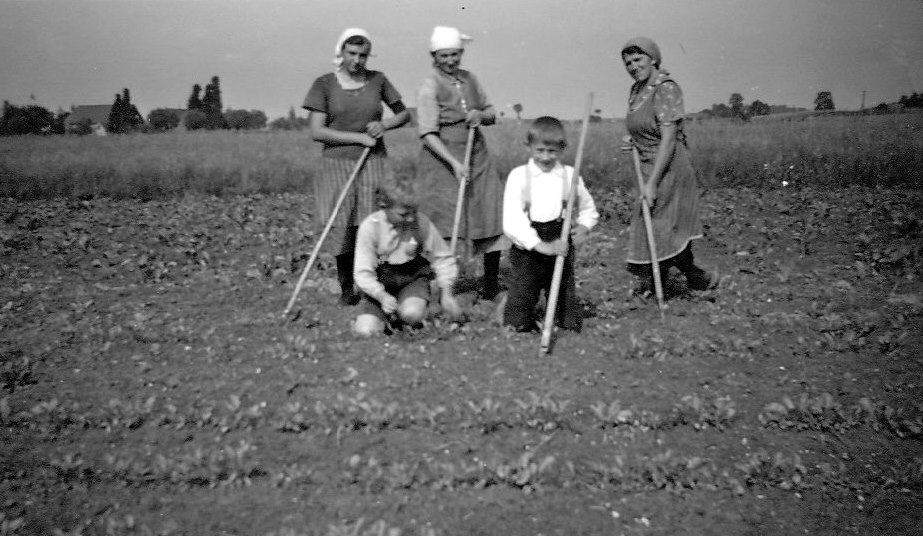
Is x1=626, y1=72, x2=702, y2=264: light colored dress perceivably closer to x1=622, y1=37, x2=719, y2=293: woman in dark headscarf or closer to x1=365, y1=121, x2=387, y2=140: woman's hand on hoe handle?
x1=622, y1=37, x2=719, y2=293: woman in dark headscarf

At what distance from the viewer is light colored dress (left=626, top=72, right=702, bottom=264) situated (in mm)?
5578

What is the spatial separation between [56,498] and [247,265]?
486 centimetres

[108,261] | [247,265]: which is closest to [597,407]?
[247,265]

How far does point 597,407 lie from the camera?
3.93 m

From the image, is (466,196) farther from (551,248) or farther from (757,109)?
(757,109)

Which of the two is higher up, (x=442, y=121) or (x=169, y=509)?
(x=442, y=121)

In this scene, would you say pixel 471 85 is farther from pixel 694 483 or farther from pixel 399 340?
pixel 694 483

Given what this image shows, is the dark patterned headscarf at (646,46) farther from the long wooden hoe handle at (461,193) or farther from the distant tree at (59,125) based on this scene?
the distant tree at (59,125)

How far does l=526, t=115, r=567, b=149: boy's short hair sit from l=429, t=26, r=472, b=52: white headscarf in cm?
113

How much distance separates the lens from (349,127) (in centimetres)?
556

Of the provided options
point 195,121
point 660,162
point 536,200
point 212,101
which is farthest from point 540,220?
point 212,101

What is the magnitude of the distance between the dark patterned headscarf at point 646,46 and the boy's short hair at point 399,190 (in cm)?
197

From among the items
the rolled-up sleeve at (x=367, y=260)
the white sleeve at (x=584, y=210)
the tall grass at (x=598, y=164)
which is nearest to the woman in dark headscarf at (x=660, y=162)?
Result: the white sleeve at (x=584, y=210)

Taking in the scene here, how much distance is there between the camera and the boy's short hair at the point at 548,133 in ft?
15.4
